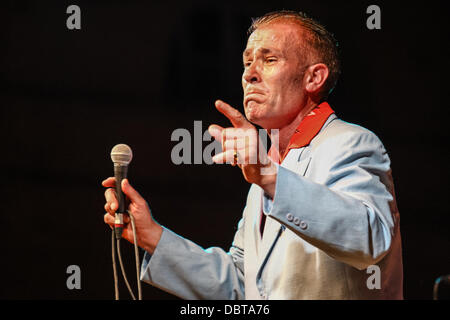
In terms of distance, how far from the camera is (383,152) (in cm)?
155

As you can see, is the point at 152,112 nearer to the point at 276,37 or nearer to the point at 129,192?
the point at 276,37

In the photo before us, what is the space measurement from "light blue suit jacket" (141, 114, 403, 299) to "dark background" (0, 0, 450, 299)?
4.74ft

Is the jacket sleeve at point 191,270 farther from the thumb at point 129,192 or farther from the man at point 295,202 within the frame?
the thumb at point 129,192

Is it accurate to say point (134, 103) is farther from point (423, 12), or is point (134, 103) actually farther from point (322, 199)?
point (322, 199)

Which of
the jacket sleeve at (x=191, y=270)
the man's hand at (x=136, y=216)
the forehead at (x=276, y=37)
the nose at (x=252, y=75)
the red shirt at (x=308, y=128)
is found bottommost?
the jacket sleeve at (x=191, y=270)

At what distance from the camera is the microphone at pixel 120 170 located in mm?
1506

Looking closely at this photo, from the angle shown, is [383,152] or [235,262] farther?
Result: [235,262]

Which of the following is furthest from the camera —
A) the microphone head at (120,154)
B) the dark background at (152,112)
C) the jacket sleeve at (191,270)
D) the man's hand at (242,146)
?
the dark background at (152,112)

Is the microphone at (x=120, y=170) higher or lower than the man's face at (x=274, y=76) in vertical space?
lower

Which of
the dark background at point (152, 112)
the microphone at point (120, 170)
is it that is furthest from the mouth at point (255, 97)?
the dark background at point (152, 112)

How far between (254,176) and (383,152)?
52 cm

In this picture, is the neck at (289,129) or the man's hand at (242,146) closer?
the man's hand at (242,146)

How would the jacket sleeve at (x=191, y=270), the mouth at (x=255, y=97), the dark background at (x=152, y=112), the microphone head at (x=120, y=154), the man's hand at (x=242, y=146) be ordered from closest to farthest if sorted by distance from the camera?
the man's hand at (x=242, y=146) → the microphone head at (x=120, y=154) → the jacket sleeve at (x=191, y=270) → the mouth at (x=255, y=97) → the dark background at (x=152, y=112)

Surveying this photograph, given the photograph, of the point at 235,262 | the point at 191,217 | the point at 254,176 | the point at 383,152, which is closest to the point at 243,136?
the point at 254,176
